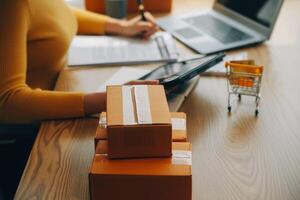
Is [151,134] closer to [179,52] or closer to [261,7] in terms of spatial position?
[179,52]

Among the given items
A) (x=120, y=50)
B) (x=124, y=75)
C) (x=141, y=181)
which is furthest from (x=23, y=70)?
(x=141, y=181)

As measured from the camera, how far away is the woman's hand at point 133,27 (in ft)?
5.31

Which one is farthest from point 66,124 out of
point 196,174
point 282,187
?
point 282,187

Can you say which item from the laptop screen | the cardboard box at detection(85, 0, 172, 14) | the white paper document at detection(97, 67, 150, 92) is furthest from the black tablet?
the cardboard box at detection(85, 0, 172, 14)

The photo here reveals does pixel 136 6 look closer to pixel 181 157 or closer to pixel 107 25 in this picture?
pixel 107 25

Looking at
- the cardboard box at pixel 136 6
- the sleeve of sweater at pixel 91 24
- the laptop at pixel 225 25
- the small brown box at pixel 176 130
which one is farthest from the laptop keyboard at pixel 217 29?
the small brown box at pixel 176 130

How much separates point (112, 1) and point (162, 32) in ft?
0.89

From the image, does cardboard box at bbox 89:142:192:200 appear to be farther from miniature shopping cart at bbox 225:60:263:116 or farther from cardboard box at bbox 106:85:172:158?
miniature shopping cart at bbox 225:60:263:116

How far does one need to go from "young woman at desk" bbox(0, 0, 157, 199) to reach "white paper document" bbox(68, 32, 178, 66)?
6cm

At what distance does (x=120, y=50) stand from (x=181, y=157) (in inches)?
30.2

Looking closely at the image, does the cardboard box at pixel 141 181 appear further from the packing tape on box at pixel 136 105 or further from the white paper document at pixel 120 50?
the white paper document at pixel 120 50

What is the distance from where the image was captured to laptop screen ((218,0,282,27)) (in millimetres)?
1575

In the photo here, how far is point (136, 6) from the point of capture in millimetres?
1896

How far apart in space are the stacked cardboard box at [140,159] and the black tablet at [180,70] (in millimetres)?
321
